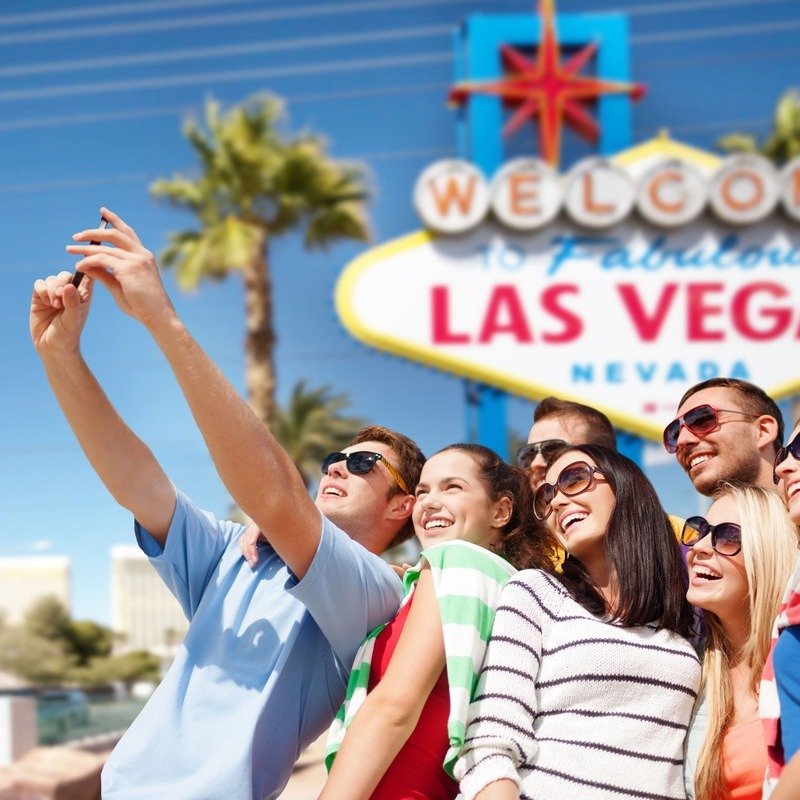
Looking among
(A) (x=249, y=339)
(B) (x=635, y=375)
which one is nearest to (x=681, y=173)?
(B) (x=635, y=375)

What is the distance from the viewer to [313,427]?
28234 mm

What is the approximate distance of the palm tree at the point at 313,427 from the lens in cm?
2758

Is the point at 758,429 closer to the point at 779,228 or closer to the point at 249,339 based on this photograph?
the point at 779,228

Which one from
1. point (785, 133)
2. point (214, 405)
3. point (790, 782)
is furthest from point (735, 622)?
point (785, 133)

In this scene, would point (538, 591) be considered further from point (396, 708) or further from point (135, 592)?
point (135, 592)

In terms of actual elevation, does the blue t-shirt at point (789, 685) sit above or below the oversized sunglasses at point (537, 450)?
below

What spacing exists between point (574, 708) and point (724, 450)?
1302 millimetres

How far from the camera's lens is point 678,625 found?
9.26 feet

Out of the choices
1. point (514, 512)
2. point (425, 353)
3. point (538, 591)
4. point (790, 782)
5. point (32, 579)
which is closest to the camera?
point (790, 782)

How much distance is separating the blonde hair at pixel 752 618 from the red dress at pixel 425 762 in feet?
1.87

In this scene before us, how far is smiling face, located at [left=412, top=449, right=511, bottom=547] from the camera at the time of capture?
3.03 meters

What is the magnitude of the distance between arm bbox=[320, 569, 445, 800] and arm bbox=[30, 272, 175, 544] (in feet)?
2.38

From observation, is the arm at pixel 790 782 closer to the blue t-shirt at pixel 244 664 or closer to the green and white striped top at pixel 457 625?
the green and white striped top at pixel 457 625

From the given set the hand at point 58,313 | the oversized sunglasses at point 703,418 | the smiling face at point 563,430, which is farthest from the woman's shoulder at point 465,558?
the smiling face at point 563,430
